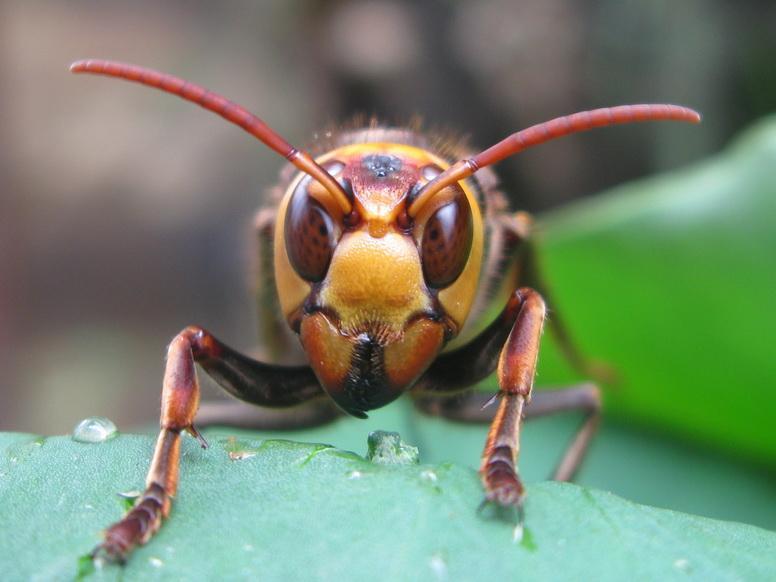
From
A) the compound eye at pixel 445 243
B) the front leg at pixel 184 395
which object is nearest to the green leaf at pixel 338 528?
the front leg at pixel 184 395

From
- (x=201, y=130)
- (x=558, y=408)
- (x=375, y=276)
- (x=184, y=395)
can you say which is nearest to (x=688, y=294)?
(x=558, y=408)

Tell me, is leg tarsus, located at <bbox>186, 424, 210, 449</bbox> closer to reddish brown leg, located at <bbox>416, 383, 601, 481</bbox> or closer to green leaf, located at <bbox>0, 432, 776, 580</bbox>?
→ green leaf, located at <bbox>0, 432, 776, 580</bbox>

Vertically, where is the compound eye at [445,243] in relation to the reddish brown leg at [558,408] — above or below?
above

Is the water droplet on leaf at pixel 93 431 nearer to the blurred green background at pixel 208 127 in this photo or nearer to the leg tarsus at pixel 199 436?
the leg tarsus at pixel 199 436

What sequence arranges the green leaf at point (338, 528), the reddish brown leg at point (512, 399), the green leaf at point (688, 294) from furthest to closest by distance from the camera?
the green leaf at point (688, 294) → the reddish brown leg at point (512, 399) → the green leaf at point (338, 528)

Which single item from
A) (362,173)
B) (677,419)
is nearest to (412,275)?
(362,173)
